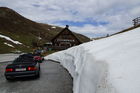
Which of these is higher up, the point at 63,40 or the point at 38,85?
the point at 63,40

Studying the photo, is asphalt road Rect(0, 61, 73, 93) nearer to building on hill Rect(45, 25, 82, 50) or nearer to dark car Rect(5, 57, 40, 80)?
dark car Rect(5, 57, 40, 80)

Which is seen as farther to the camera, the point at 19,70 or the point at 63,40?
the point at 63,40

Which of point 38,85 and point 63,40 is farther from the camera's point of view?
point 63,40

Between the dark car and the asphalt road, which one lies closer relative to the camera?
the asphalt road

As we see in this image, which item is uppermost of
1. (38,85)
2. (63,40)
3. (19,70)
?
(63,40)

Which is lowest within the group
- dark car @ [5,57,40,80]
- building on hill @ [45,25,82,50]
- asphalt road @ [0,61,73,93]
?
asphalt road @ [0,61,73,93]

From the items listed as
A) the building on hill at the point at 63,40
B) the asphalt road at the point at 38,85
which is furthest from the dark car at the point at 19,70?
the building on hill at the point at 63,40

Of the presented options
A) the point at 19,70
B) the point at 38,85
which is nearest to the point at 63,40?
the point at 19,70

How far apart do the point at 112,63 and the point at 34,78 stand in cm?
719

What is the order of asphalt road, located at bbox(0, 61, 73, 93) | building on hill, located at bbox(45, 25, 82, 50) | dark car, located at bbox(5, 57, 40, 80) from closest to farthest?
asphalt road, located at bbox(0, 61, 73, 93) < dark car, located at bbox(5, 57, 40, 80) < building on hill, located at bbox(45, 25, 82, 50)

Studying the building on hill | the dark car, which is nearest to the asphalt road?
the dark car

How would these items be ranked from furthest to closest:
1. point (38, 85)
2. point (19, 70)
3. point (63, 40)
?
point (63, 40) → point (19, 70) → point (38, 85)

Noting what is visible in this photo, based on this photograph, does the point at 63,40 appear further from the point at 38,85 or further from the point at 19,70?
the point at 38,85

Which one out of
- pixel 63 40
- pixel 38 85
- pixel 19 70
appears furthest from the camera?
pixel 63 40
